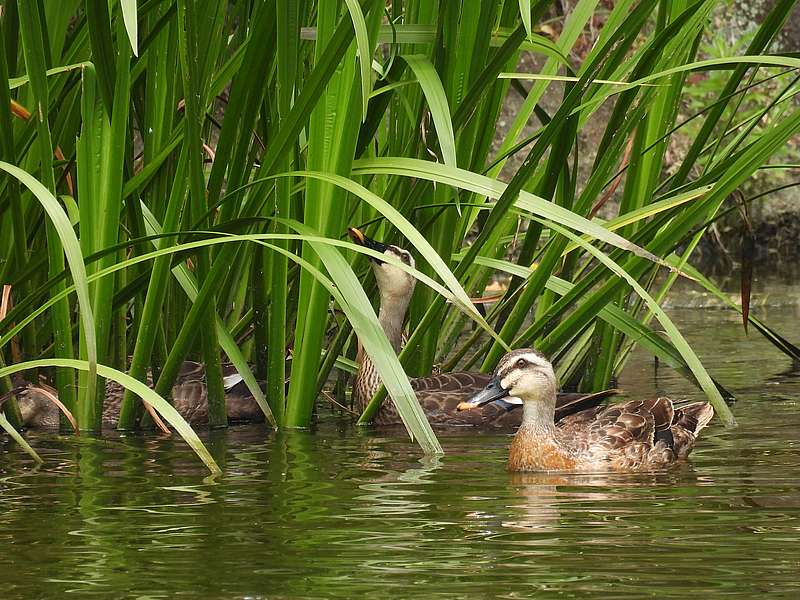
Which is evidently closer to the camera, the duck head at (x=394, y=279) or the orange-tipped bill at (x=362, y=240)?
the orange-tipped bill at (x=362, y=240)

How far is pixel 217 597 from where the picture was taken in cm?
305

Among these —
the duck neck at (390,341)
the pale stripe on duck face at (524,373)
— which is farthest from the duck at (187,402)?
the pale stripe on duck face at (524,373)

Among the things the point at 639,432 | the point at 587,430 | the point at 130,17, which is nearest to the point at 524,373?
the point at 587,430

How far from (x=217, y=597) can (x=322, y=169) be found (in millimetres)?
1956

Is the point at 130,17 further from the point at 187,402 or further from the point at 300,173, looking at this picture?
the point at 187,402

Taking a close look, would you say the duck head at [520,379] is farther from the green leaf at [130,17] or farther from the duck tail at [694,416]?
the green leaf at [130,17]

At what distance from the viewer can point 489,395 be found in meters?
5.31

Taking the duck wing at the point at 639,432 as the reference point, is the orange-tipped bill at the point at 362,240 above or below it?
above

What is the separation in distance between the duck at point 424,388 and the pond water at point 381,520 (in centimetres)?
24

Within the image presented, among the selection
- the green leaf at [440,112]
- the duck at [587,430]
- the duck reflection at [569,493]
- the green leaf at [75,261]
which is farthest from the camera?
the duck at [587,430]

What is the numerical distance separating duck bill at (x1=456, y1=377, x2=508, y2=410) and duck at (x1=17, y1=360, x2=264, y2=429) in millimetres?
941

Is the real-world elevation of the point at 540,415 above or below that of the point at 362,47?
below

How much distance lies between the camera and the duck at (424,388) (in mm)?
5816

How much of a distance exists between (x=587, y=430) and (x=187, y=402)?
1.52 meters
